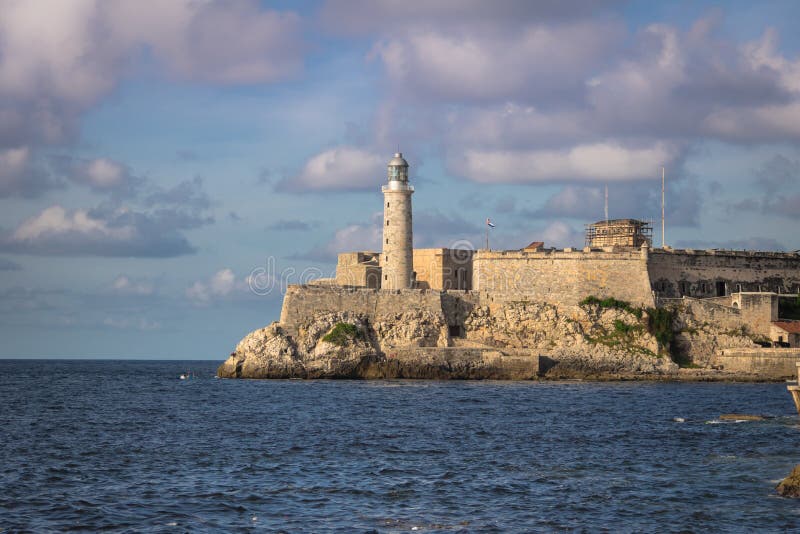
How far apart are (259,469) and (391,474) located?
3.19m

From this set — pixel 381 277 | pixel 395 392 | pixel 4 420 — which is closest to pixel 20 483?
pixel 4 420

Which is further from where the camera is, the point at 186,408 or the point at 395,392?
the point at 395,392

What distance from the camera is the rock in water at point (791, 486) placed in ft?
64.2

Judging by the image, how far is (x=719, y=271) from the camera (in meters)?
58.4

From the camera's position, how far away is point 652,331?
52812mm

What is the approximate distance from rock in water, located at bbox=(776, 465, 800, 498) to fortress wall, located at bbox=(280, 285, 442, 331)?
3352 centimetres

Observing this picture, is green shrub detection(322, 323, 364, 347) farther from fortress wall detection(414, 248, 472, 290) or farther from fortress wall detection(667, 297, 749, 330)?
fortress wall detection(667, 297, 749, 330)

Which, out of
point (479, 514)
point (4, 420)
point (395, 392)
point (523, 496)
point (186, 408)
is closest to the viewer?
point (479, 514)

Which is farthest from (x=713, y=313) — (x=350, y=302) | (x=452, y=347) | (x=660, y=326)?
(x=350, y=302)

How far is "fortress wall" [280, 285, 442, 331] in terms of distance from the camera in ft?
170

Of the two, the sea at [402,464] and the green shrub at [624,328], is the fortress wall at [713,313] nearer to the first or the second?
the green shrub at [624,328]

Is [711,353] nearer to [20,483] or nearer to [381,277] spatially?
[381,277]

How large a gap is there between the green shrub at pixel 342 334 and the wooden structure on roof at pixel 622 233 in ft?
62.9

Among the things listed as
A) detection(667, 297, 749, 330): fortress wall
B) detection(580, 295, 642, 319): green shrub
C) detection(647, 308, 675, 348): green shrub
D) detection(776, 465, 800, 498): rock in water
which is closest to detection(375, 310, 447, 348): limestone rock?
detection(580, 295, 642, 319): green shrub
